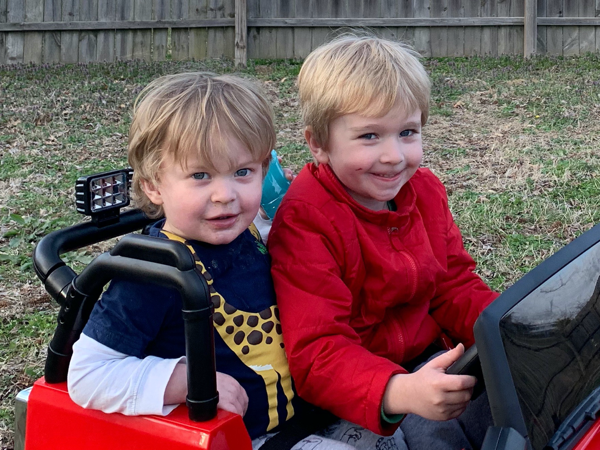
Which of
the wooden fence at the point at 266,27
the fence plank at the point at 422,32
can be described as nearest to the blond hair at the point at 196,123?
the wooden fence at the point at 266,27

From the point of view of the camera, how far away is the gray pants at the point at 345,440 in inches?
63.9

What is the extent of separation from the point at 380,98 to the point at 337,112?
0.38ft

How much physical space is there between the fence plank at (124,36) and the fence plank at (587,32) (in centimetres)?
616

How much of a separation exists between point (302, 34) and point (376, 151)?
8463 millimetres

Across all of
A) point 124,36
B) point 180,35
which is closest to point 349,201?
point 180,35

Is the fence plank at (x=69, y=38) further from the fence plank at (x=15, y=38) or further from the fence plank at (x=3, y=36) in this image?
the fence plank at (x=3, y=36)

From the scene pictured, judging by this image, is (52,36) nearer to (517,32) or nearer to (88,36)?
(88,36)

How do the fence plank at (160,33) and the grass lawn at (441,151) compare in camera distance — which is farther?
the fence plank at (160,33)

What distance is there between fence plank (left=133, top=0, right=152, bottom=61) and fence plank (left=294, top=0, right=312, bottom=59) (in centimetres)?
199

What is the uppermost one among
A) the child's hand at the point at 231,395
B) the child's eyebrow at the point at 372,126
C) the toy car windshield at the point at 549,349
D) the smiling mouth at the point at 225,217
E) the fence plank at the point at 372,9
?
the fence plank at the point at 372,9

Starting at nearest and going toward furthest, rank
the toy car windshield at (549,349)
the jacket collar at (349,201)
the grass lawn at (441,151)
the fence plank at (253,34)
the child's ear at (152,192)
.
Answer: the toy car windshield at (549,349) < the child's ear at (152,192) < the jacket collar at (349,201) < the grass lawn at (441,151) < the fence plank at (253,34)

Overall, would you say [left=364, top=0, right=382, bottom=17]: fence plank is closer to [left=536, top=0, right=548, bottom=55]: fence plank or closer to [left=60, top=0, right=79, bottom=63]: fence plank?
[left=536, top=0, right=548, bottom=55]: fence plank

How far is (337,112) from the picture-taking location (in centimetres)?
184

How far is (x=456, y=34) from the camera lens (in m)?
10.1
